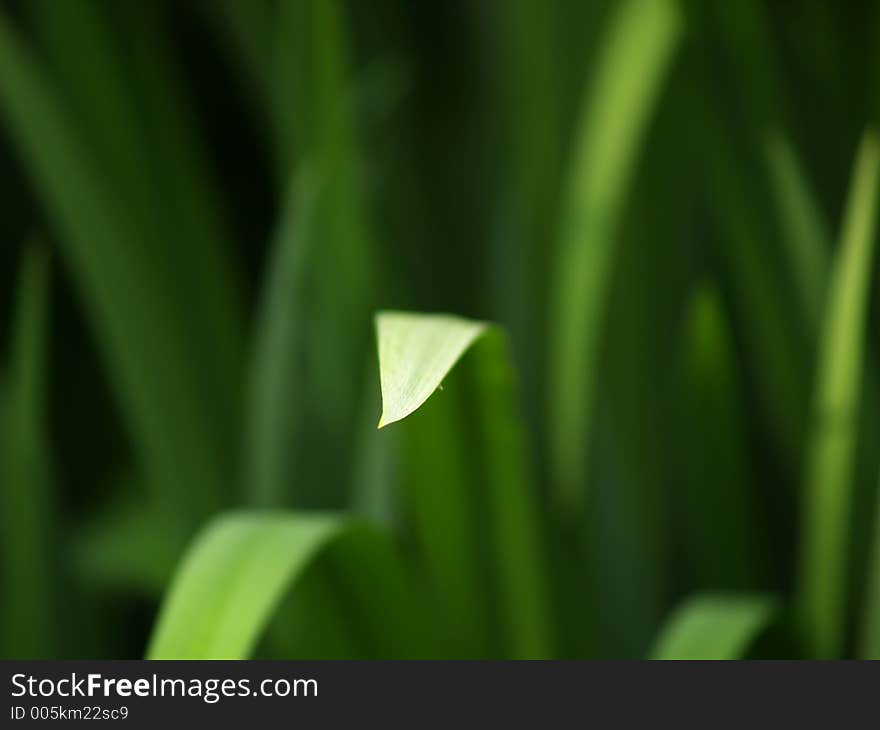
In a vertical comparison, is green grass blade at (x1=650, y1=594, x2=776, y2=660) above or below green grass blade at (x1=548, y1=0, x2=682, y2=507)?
below

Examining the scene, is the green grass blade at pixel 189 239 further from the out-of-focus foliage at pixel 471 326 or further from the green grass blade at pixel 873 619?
the green grass blade at pixel 873 619

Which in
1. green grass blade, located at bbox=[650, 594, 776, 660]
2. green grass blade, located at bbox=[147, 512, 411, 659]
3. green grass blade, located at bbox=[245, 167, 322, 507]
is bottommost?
green grass blade, located at bbox=[650, 594, 776, 660]

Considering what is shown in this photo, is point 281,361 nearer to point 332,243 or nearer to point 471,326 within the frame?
point 332,243

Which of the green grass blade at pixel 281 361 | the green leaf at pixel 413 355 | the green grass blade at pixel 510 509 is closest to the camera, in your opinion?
the green leaf at pixel 413 355

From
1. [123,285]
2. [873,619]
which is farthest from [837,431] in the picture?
[123,285]

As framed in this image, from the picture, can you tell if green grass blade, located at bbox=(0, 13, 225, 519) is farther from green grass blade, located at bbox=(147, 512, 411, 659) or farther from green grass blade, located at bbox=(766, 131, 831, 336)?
green grass blade, located at bbox=(766, 131, 831, 336)

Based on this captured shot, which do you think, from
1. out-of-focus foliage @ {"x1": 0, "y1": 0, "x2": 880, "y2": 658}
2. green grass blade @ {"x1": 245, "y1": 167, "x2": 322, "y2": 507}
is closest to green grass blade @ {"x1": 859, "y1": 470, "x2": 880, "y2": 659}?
out-of-focus foliage @ {"x1": 0, "y1": 0, "x2": 880, "y2": 658}

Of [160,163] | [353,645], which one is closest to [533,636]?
[353,645]

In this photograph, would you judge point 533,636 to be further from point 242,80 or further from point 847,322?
point 242,80

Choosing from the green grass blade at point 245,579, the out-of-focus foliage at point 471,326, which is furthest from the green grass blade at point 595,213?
the green grass blade at point 245,579
